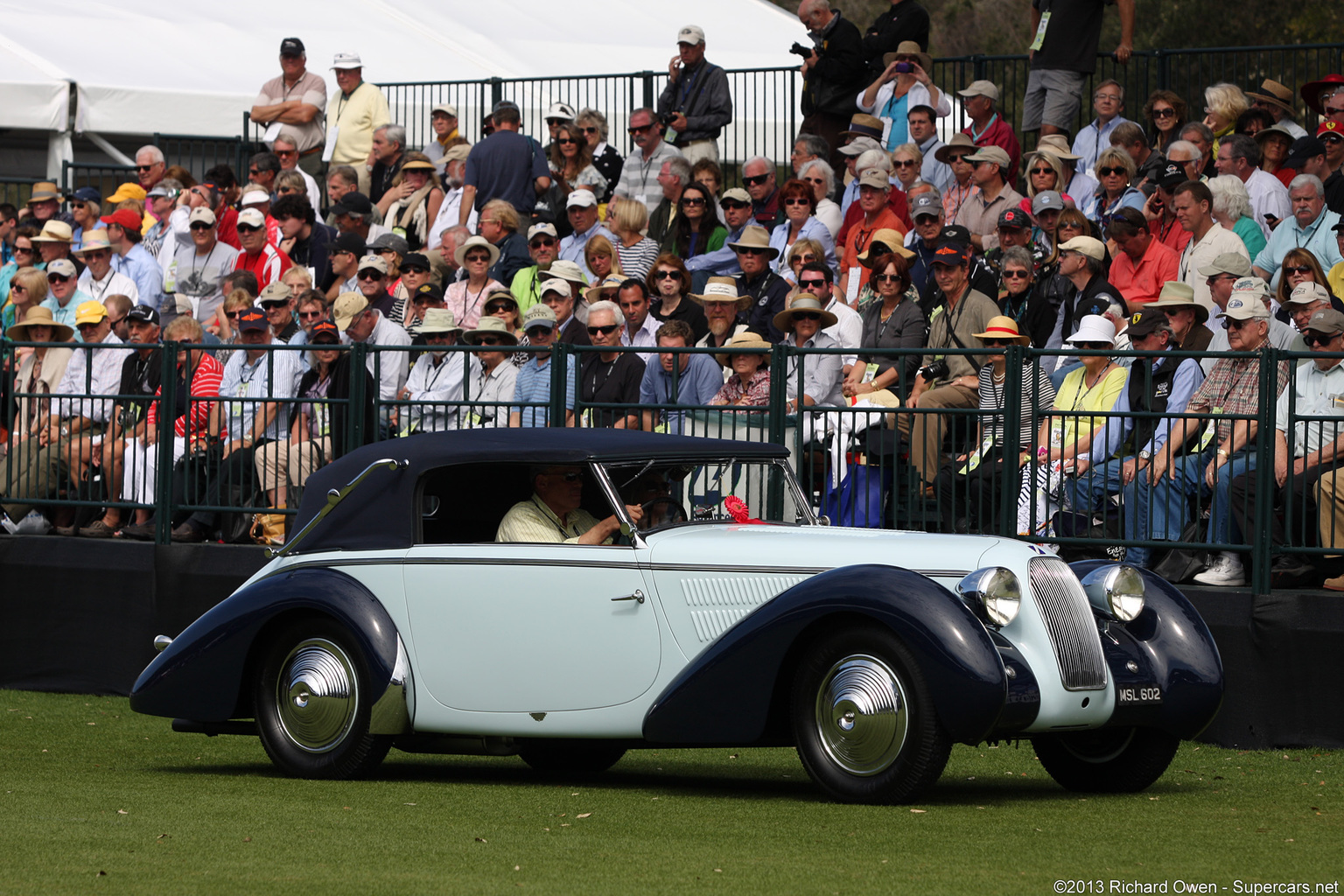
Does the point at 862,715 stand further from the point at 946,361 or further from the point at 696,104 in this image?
the point at 696,104

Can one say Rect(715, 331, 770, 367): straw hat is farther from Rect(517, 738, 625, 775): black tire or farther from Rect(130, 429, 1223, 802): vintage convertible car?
Rect(517, 738, 625, 775): black tire

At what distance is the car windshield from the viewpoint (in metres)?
8.57

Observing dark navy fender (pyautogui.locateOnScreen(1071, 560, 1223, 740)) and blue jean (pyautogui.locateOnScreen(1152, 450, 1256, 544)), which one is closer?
dark navy fender (pyautogui.locateOnScreen(1071, 560, 1223, 740))

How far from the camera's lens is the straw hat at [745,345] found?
1178 cm

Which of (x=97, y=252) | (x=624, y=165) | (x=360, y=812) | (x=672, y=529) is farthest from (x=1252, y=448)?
(x=97, y=252)

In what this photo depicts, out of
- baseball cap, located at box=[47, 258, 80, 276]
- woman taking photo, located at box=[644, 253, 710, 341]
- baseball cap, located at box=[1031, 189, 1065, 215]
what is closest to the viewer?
baseball cap, located at box=[1031, 189, 1065, 215]

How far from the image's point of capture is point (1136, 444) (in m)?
10.5

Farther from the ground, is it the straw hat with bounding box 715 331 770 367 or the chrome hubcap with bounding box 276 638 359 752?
the straw hat with bounding box 715 331 770 367

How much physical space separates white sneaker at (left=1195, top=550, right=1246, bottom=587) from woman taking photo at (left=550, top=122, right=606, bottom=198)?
9499 millimetres

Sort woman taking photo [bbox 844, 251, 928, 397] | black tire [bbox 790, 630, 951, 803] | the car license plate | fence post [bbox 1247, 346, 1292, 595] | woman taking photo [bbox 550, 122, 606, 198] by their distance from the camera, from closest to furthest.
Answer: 1. black tire [bbox 790, 630, 951, 803]
2. the car license plate
3. fence post [bbox 1247, 346, 1292, 595]
4. woman taking photo [bbox 844, 251, 928, 397]
5. woman taking photo [bbox 550, 122, 606, 198]

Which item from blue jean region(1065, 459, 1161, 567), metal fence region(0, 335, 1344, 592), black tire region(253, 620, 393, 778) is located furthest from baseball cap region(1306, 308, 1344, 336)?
black tire region(253, 620, 393, 778)

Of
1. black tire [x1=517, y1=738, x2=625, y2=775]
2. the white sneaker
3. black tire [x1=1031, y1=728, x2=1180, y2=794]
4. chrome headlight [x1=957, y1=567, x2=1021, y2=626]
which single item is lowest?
black tire [x1=517, y1=738, x2=625, y2=775]

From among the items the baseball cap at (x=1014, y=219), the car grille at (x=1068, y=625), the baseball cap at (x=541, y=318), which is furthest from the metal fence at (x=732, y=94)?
the car grille at (x=1068, y=625)

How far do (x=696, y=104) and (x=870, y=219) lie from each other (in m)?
3.65
